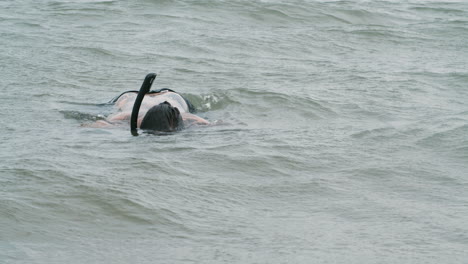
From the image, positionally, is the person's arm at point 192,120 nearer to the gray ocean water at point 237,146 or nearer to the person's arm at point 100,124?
the gray ocean water at point 237,146

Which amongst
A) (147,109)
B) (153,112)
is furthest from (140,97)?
(147,109)

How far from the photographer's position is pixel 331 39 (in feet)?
44.4

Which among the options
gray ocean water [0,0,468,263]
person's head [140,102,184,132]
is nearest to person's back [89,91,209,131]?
person's head [140,102,184,132]

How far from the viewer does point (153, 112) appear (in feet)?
22.9

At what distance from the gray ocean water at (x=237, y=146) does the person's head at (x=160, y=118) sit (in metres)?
0.18

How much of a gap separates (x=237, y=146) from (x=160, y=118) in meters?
0.71

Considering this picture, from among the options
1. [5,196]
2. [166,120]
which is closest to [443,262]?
[5,196]

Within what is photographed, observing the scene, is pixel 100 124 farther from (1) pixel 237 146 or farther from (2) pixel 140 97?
(1) pixel 237 146

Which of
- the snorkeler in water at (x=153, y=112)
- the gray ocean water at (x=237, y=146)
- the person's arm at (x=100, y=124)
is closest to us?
the gray ocean water at (x=237, y=146)

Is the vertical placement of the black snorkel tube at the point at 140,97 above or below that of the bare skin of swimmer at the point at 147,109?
above

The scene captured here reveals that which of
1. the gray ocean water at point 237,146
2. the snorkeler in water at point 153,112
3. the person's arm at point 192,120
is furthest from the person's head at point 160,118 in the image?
the person's arm at point 192,120

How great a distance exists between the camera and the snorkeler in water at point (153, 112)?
6672 mm

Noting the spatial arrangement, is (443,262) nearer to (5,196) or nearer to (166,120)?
(5,196)

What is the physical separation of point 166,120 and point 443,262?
331cm
